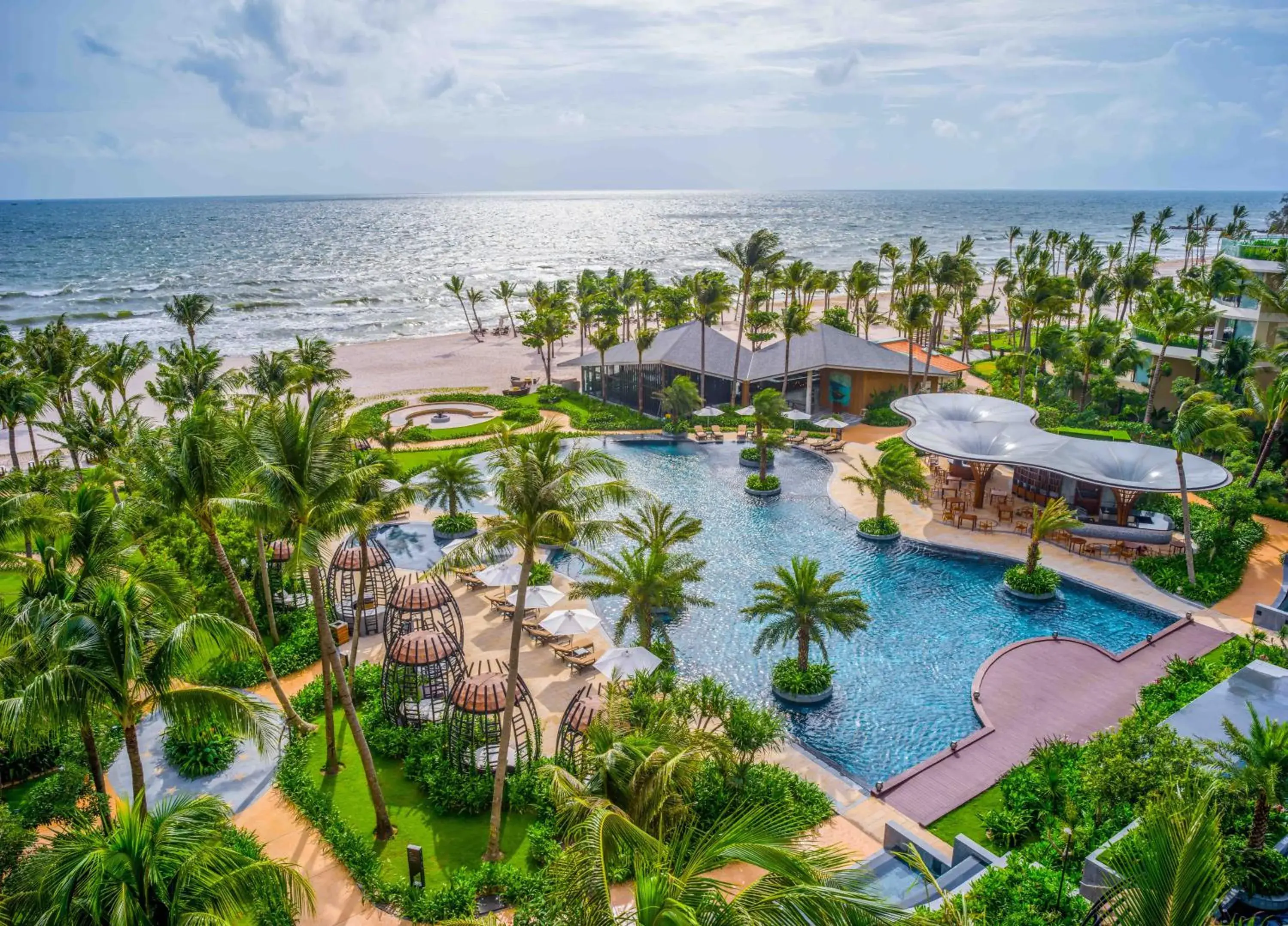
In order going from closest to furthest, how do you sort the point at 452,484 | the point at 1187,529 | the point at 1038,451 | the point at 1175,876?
1. the point at 1175,876
2. the point at 1187,529
3. the point at 452,484
4. the point at 1038,451

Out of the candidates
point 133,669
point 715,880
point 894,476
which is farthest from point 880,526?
point 133,669

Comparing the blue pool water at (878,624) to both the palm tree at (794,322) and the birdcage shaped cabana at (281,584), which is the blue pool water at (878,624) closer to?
the birdcage shaped cabana at (281,584)

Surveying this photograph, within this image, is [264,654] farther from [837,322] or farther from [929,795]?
[837,322]

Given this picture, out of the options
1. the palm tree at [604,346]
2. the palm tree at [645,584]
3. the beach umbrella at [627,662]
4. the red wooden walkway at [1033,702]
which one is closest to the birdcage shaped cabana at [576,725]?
the beach umbrella at [627,662]

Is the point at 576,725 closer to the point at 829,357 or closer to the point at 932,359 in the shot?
the point at 829,357

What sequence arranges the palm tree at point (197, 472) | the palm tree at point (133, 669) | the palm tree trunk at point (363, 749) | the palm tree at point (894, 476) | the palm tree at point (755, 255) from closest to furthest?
the palm tree at point (133, 669), the palm tree trunk at point (363, 749), the palm tree at point (197, 472), the palm tree at point (894, 476), the palm tree at point (755, 255)
